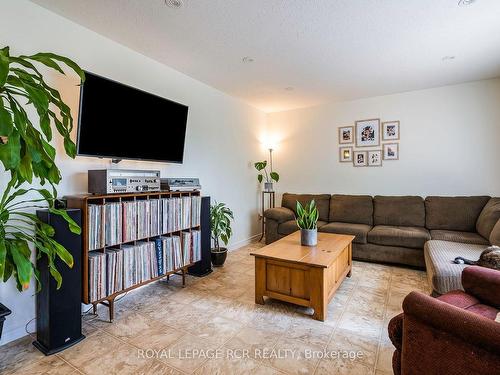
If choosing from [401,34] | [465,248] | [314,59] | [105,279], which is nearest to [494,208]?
[465,248]

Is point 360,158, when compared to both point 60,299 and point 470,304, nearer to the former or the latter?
point 470,304

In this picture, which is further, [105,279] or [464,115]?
[464,115]

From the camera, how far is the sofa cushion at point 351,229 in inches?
137

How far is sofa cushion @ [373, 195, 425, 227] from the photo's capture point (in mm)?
3641

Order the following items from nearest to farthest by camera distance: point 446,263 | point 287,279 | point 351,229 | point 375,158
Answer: point 446,263
point 287,279
point 351,229
point 375,158

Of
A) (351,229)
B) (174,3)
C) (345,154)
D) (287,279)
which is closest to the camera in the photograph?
(174,3)

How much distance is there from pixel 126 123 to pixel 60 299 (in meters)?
1.44

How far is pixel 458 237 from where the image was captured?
3.01 meters

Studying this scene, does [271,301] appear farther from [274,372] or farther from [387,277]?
[387,277]

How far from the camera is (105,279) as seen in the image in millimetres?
2008

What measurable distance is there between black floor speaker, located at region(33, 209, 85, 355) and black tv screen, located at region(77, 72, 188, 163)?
64 cm

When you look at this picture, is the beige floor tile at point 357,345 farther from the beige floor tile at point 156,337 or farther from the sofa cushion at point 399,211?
the sofa cushion at point 399,211

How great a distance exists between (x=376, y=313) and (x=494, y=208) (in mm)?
1965

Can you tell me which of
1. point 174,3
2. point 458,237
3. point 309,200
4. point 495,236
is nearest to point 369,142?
point 309,200
